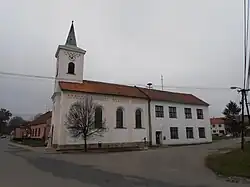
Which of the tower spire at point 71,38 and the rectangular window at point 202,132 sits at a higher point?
the tower spire at point 71,38

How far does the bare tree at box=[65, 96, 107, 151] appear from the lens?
33344 mm

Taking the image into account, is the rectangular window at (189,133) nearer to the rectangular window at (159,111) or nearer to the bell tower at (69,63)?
the rectangular window at (159,111)

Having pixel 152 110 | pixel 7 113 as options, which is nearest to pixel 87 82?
pixel 152 110

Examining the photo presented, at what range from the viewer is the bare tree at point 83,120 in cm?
3334

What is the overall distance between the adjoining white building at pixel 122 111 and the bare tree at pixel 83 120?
0.74 meters

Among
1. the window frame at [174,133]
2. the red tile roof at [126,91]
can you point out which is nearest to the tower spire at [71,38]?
the red tile roof at [126,91]

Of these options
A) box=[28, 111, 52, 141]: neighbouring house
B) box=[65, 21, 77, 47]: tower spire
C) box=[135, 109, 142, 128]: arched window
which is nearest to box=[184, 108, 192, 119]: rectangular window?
box=[135, 109, 142, 128]: arched window

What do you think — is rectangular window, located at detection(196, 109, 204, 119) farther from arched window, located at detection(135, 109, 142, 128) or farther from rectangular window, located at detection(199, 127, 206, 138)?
arched window, located at detection(135, 109, 142, 128)

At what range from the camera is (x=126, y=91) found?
141ft

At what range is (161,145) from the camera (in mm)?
41812

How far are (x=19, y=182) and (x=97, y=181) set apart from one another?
10.4 ft

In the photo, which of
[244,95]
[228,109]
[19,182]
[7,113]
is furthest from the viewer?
[7,113]

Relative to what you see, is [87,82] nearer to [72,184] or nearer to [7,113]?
[72,184]

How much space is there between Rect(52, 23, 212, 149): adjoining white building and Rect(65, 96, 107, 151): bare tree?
74 cm
